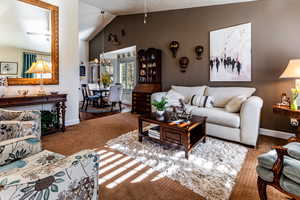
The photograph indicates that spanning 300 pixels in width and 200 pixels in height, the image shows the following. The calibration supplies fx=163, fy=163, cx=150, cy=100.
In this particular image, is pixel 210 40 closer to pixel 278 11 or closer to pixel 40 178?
pixel 278 11

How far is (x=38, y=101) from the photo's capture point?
9.92 ft

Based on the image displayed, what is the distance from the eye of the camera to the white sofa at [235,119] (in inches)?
99.9

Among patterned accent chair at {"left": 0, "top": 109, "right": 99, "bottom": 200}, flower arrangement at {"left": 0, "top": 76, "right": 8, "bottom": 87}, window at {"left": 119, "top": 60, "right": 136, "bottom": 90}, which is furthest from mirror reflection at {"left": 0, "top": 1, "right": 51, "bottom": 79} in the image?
window at {"left": 119, "top": 60, "right": 136, "bottom": 90}

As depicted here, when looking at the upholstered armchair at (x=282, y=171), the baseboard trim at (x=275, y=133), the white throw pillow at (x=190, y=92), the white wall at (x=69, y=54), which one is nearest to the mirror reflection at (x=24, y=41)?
the white wall at (x=69, y=54)

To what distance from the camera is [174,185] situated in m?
1.69

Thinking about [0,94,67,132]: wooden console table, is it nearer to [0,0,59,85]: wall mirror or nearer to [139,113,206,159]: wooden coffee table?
[0,0,59,85]: wall mirror

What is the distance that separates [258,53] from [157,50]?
2.61 metres

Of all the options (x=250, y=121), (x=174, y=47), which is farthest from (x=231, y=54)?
(x=250, y=121)

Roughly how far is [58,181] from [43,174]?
67 millimetres

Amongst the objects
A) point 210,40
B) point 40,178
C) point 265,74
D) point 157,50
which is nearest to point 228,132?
point 265,74

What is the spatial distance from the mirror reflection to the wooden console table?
1.67 feet

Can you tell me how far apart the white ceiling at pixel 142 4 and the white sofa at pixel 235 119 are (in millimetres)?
2016

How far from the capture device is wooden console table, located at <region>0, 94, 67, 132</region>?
105 inches

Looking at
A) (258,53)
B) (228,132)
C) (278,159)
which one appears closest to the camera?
(278,159)
